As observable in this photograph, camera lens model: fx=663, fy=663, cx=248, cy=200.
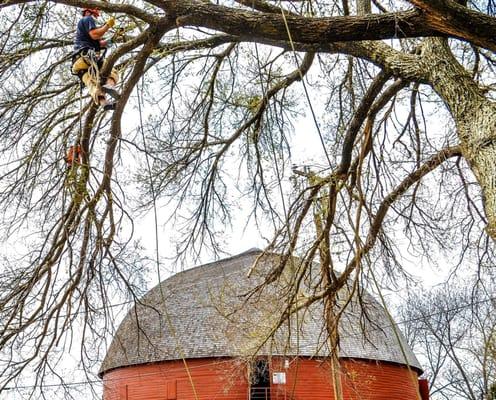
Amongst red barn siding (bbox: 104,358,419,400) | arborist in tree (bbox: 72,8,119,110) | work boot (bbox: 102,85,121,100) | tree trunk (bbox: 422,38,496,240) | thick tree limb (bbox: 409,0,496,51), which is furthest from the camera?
red barn siding (bbox: 104,358,419,400)

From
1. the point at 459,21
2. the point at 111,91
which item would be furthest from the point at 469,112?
the point at 111,91

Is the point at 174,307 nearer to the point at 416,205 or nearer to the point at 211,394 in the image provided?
the point at 211,394

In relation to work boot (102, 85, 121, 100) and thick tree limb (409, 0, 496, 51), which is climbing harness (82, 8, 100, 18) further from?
thick tree limb (409, 0, 496, 51)

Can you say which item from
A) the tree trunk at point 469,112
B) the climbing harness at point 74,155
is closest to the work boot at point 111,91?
the climbing harness at point 74,155

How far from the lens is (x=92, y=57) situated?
572cm

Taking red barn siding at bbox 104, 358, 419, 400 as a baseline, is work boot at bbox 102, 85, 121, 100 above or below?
above

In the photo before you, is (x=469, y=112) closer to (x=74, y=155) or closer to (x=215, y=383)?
(x=74, y=155)

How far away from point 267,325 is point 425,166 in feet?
8.35

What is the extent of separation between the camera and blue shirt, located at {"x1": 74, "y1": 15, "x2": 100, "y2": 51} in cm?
568

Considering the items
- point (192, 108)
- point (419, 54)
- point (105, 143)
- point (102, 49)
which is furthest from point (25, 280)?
point (419, 54)

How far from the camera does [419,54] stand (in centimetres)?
676

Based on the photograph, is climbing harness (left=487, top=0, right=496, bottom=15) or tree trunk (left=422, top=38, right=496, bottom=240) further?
climbing harness (left=487, top=0, right=496, bottom=15)

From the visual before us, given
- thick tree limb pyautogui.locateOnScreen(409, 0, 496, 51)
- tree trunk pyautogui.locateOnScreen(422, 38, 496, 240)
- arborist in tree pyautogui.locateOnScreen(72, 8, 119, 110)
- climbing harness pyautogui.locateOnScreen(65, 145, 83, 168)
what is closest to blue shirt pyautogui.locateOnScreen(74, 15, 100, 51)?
arborist in tree pyautogui.locateOnScreen(72, 8, 119, 110)

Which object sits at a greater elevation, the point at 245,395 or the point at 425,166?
the point at 425,166
